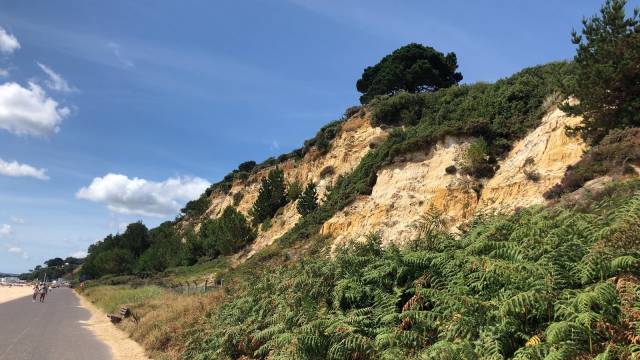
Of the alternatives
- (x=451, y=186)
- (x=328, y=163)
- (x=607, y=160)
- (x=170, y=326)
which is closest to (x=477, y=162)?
(x=451, y=186)

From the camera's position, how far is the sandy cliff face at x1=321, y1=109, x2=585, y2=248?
63.0ft

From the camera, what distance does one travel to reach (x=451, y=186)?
22969mm

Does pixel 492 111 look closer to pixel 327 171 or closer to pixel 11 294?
pixel 327 171

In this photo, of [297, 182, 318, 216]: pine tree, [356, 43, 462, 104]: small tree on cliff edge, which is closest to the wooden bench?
[297, 182, 318, 216]: pine tree

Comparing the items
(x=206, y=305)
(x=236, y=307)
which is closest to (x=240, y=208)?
(x=206, y=305)

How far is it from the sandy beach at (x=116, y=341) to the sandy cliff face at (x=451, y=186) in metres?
9.21

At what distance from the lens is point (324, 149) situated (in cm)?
4428

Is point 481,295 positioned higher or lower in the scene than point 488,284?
lower

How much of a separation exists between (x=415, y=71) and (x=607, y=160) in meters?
32.6

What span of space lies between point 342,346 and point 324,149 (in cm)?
3846

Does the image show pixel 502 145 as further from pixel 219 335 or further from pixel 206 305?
pixel 219 335

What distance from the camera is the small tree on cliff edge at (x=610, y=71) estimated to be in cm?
1528

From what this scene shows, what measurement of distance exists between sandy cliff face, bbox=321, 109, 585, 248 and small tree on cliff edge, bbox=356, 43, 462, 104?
68.7ft

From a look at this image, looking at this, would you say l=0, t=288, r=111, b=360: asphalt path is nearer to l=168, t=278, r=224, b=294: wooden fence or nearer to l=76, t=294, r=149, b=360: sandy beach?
l=76, t=294, r=149, b=360: sandy beach
